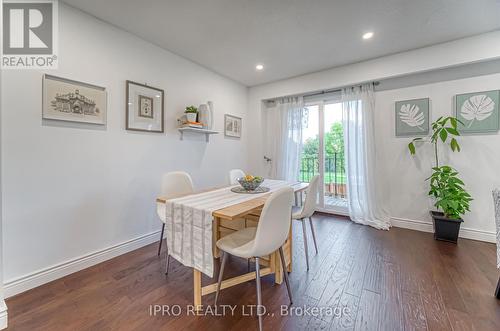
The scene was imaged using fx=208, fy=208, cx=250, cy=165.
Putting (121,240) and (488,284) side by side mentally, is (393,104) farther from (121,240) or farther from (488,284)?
(121,240)

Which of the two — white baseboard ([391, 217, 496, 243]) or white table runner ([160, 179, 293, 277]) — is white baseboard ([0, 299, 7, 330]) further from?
white baseboard ([391, 217, 496, 243])

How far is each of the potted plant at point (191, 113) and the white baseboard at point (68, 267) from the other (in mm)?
1638

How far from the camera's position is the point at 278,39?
2621 millimetres

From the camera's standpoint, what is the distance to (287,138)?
4184 mm

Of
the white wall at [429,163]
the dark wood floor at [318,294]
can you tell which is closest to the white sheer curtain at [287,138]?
the white wall at [429,163]

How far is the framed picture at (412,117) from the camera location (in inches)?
120

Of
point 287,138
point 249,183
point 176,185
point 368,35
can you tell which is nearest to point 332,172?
point 287,138

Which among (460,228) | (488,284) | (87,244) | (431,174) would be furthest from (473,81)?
(87,244)

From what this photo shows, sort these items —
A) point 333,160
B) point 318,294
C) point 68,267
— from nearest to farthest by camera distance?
point 318,294, point 68,267, point 333,160

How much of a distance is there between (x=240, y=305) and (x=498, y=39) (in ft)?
13.3

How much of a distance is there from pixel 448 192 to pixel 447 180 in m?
0.18

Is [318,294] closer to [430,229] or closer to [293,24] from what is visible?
[430,229]

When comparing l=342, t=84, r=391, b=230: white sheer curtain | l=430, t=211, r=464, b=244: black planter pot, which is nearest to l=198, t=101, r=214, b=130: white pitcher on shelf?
l=342, t=84, r=391, b=230: white sheer curtain

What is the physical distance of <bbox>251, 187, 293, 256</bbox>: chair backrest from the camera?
127 centimetres
